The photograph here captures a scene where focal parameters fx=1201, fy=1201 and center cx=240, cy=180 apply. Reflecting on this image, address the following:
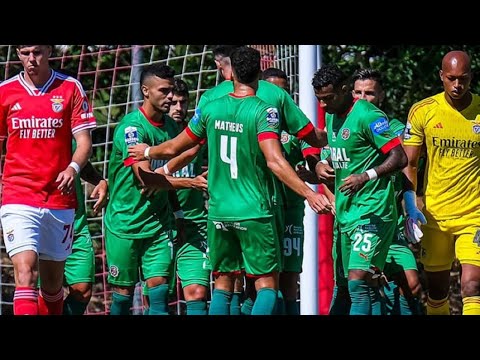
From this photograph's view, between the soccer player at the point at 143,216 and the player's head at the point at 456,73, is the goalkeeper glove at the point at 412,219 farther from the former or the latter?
the soccer player at the point at 143,216

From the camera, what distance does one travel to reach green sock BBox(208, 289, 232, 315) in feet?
27.9

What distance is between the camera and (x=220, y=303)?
8539 millimetres

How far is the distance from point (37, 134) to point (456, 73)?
327 cm

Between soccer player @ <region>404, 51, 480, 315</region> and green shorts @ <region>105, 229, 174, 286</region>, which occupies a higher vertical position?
soccer player @ <region>404, 51, 480, 315</region>

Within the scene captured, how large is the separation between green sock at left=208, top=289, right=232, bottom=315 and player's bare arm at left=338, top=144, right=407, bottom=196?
→ 113 cm

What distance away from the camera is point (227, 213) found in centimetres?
843

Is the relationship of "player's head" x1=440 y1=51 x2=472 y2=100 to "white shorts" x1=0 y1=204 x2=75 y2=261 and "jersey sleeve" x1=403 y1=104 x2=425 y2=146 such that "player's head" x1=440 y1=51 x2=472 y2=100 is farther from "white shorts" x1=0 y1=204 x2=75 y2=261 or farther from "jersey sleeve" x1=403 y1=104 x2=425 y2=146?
"white shorts" x1=0 y1=204 x2=75 y2=261

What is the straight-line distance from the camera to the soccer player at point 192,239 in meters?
9.88

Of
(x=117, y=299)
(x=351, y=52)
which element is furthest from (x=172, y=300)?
(x=351, y=52)

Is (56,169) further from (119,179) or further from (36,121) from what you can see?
(119,179)

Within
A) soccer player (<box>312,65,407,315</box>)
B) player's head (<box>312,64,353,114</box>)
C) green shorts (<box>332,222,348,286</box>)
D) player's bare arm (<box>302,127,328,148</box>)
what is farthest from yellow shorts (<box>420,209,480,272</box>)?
player's head (<box>312,64,353,114</box>)

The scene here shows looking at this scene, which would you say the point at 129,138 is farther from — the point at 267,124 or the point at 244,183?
the point at 267,124
